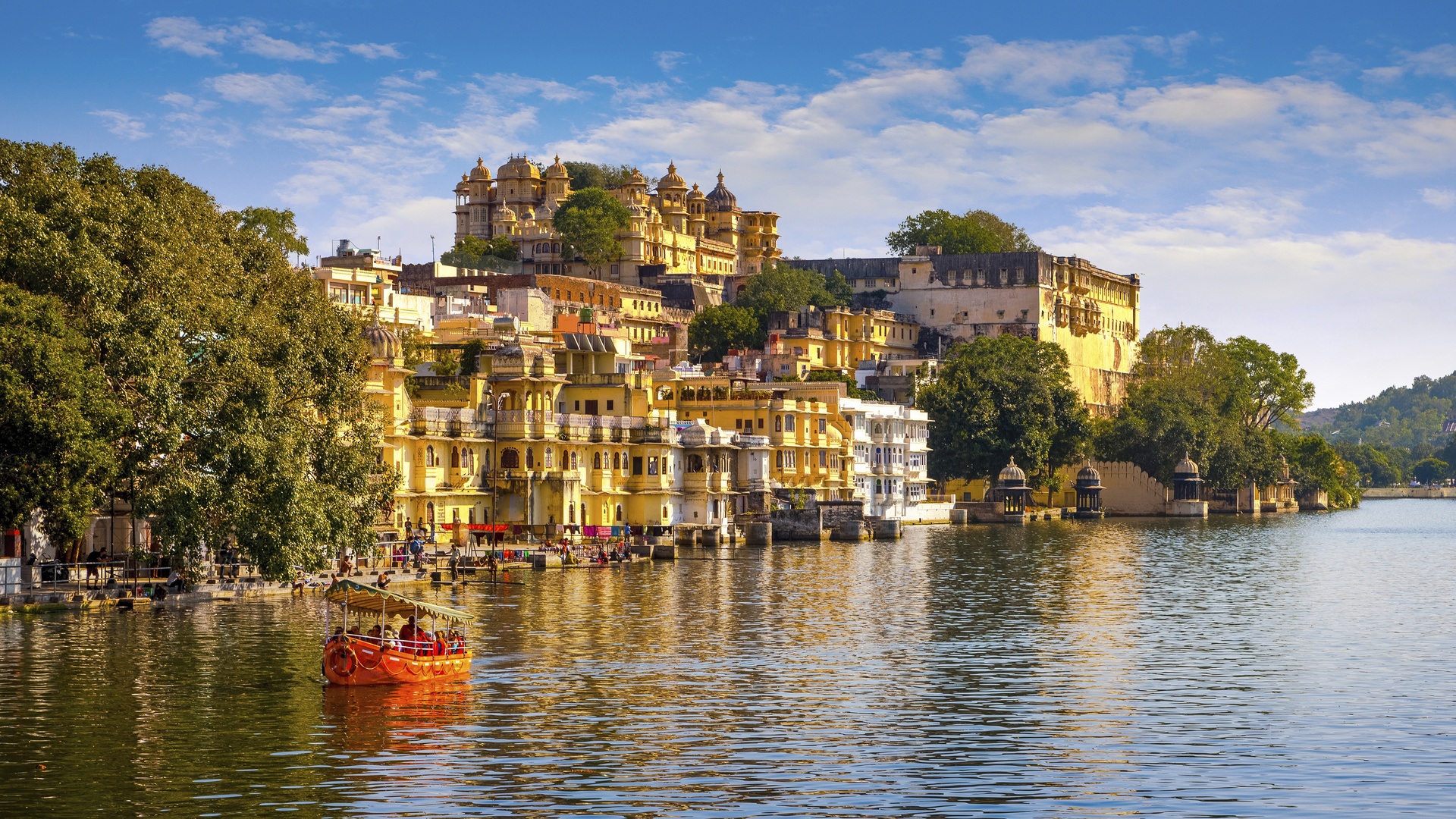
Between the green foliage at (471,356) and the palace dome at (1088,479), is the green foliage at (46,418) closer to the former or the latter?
the green foliage at (471,356)

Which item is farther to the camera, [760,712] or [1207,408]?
[1207,408]

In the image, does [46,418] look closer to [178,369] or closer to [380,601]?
[178,369]

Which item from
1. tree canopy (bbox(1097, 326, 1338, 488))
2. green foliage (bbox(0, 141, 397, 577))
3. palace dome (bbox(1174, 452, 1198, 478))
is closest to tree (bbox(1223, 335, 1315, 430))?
tree canopy (bbox(1097, 326, 1338, 488))

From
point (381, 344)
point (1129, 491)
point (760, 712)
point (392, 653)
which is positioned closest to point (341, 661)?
point (392, 653)

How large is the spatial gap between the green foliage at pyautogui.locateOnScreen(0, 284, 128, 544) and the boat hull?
51.7 feet

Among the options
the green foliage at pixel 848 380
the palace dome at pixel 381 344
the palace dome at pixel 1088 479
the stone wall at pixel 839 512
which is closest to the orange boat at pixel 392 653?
the palace dome at pixel 381 344

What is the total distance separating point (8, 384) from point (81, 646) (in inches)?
363

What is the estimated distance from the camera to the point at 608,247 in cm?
18788

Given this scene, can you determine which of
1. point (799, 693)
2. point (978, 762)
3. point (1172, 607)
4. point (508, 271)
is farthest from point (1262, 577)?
point (508, 271)

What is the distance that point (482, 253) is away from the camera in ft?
625

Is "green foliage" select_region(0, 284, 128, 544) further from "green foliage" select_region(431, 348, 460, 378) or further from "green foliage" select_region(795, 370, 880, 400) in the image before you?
"green foliage" select_region(795, 370, 880, 400)

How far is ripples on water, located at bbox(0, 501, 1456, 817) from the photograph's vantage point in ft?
95.4

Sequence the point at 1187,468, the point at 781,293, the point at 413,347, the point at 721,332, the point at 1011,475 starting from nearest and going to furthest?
1. the point at 413,347
2. the point at 1011,475
3. the point at 1187,468
4. the point at 721,332
5. the point at 781,293

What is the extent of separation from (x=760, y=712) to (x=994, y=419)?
Result: 111 m
